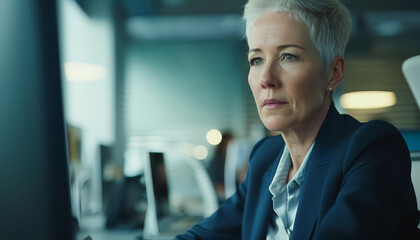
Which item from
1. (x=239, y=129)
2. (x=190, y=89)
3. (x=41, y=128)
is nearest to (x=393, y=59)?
(x=239, y=129)

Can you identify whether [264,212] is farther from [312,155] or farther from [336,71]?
[336,71]

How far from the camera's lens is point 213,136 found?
7.58m

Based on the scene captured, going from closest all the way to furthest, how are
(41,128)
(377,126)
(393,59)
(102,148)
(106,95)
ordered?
(41,128)
(377,126)
(102,148)
(106,95)
(393,59)

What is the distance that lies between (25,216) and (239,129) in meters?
7.25

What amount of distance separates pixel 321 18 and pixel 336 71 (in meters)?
0.13

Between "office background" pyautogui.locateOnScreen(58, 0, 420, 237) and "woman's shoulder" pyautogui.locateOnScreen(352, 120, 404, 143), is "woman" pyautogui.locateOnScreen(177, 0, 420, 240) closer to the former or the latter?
"woman's shoulder" pyautogui.locateOnScreen(352, 120, 404, 143)

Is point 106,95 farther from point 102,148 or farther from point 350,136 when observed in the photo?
point 350,136

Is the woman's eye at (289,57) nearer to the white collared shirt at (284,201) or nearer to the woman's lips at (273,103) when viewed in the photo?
the woman's lips at (273,103)

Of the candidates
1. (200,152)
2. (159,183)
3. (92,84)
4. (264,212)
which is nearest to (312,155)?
(264,212)

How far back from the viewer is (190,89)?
7.61 meters

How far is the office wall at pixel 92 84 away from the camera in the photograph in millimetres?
6207

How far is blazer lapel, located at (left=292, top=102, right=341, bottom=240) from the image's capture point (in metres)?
0.85

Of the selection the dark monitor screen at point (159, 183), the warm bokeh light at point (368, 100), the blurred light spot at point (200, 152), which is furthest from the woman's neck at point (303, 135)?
the warm bokeh light at point (368, 100)

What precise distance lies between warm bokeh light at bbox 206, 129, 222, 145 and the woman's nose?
6.59 metres
